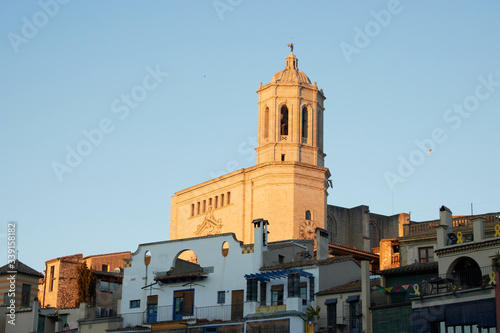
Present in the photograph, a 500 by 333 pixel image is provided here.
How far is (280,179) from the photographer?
266 feet

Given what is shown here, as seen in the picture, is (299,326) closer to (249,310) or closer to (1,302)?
(249,310)

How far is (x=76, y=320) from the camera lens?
59.9m

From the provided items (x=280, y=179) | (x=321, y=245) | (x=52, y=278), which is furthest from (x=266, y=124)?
(x=321, y=245)

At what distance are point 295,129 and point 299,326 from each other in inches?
1455

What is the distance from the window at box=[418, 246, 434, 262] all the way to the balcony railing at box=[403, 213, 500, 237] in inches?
34.8

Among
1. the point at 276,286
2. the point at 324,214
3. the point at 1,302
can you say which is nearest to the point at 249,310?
the point at 276,286

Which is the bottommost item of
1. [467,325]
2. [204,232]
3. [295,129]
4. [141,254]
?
[467,325]

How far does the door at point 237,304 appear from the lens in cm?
5182

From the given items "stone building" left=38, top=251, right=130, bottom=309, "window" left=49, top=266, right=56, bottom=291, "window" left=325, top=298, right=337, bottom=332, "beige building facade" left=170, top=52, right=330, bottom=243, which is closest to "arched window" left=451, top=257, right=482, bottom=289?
"window" left=325, top=298, right=337, bottom=332

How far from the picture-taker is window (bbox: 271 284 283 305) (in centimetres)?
5056

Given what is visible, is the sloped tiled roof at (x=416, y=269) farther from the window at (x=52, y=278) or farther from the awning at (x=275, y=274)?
the window at (x=52, y=278)

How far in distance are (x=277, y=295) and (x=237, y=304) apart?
265 centimetres

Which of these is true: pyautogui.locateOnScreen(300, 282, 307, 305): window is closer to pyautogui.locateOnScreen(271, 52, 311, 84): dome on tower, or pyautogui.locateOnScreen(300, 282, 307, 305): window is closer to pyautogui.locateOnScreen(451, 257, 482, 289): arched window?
pyautogui.locateOnScreen(451, 257, 482, 289): arched window

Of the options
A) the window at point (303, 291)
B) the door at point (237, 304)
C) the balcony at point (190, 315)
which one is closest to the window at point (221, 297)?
the balcony at point (190, 315)
